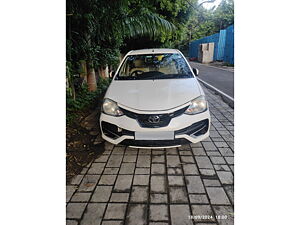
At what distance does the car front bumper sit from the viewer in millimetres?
2131

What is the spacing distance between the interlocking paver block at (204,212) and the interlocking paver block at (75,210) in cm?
98

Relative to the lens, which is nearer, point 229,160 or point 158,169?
point 158,169

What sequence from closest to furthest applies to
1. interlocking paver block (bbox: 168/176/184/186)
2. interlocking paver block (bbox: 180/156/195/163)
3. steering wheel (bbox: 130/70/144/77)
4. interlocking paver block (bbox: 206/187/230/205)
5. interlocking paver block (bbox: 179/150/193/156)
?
interlocking paver block (bbox: 206/187/230/205) < interlocking paver block (bbox: 168/176/184/186) < interlocking paver block (bbox: 180/156/195/163) < interlocking paver block (bbox: 179/150/193/156) < steering wheel (bbox: 130/70/144/77)

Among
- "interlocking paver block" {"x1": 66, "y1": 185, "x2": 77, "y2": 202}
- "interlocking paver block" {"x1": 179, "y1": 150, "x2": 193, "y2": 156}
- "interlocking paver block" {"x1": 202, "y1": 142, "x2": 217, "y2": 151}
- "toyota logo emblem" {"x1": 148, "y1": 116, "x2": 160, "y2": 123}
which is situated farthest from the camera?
"interlocking paver block" {"x1": 202, "y1": 142, "x2": 217, "y2": 151}

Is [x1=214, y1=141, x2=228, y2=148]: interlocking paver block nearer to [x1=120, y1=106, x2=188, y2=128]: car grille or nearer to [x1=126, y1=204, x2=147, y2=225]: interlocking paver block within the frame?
[x1=120, y1=106, x2=188, y2=128]: car grille

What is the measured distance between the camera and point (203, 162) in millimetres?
2316

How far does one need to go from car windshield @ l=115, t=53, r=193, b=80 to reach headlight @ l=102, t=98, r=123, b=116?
73 centimetres

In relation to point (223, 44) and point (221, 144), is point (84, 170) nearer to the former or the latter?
point (221, 144)

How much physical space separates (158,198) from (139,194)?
7.4 inches

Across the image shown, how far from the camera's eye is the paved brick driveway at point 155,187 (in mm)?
1579

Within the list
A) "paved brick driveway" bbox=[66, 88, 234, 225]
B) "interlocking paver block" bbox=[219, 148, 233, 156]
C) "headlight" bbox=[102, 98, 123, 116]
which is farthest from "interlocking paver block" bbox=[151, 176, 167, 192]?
"interlocking paver block" bbox=[219, 148, 233, 156]


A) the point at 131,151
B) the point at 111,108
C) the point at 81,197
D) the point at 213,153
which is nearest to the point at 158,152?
the point at 131,151
